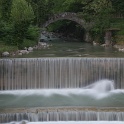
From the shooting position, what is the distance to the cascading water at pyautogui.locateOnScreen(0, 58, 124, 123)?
904 inches

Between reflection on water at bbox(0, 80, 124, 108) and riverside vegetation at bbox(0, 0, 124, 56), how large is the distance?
7564mm

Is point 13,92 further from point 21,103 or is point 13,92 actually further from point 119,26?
point 119,26

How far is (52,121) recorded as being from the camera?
20094 millimetres

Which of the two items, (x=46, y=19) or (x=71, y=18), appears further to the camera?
(x=71, y=18)

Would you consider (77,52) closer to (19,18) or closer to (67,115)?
(19,18)

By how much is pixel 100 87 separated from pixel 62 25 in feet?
98.5

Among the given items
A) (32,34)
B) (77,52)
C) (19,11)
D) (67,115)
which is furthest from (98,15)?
(67,115)

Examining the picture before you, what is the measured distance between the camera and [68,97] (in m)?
24.0

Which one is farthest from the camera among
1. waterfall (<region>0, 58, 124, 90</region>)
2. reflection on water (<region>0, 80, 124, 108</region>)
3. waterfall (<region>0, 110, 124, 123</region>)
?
waterfall (<region>0, 58, 124, 90</region>)

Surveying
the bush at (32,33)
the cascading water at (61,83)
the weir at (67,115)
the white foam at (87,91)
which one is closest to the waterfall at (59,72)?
the cascading water at (61,83)

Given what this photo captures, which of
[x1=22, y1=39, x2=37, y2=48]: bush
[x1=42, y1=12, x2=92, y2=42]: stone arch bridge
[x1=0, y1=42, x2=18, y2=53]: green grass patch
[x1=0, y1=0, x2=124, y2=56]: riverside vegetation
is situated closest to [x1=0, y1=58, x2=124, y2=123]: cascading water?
[x1=0, y1=42, x2=18, y2=53]: green grass patch

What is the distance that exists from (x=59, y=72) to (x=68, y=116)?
728 centimetres

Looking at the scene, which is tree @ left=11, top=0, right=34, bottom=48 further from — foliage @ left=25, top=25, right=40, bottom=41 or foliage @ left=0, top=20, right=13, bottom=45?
foliage @ left=25, top=25, right=40, bottom=41

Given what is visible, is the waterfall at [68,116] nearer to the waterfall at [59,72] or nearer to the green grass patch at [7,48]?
the waterfall at [59,72]
